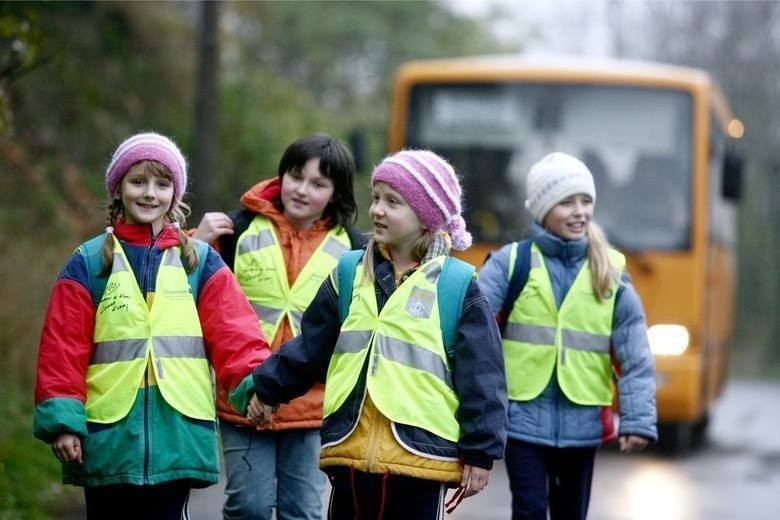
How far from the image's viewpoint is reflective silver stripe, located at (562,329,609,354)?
607cm

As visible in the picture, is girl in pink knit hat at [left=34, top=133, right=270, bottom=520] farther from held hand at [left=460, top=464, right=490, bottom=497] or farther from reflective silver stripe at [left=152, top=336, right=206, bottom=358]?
held hand at [left=460, top=464, right=490, bottom=497]

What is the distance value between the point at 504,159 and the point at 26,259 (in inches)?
158

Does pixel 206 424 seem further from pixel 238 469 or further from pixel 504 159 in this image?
pixel 504 159

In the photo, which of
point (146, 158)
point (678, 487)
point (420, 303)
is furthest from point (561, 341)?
point (678, 487)

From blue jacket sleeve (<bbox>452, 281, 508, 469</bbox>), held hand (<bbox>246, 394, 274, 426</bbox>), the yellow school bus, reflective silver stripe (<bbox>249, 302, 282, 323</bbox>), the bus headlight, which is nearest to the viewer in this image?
blue jacket sleeve (<bbox>452, 281, 508, 469</bbox>)

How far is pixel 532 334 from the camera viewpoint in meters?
6.11

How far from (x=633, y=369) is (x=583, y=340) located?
227mm

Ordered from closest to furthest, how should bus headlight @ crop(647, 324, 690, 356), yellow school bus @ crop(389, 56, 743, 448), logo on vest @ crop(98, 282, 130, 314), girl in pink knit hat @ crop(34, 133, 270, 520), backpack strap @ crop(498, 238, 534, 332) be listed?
girl in pink knit hat @ crop(34, 133, 270, 520)
logo on vest @ crop(98, 282, 130, 314)
backpack strap @ crop(498, 238, 534, 332)
bus headlight @ crop(647, 324, 690, 356)
yellow school bus @ crop(389, 56, 743, 448)

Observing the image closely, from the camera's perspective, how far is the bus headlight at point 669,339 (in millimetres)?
12562

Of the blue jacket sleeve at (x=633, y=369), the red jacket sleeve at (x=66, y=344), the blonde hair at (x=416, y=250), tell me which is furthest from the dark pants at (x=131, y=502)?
the blue jacket sleeve at (x=633, y=369)

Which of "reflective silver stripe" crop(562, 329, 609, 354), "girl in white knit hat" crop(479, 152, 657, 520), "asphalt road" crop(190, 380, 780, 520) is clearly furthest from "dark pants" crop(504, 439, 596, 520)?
"asphalt road" crop(190, 380, 780, 520)

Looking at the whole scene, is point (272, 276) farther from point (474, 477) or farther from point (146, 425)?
point (474, 477)

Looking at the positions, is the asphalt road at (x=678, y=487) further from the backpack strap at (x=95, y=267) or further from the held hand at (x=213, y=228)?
the backpack strap at (x=95, y=267)

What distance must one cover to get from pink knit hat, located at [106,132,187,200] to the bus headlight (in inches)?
316
